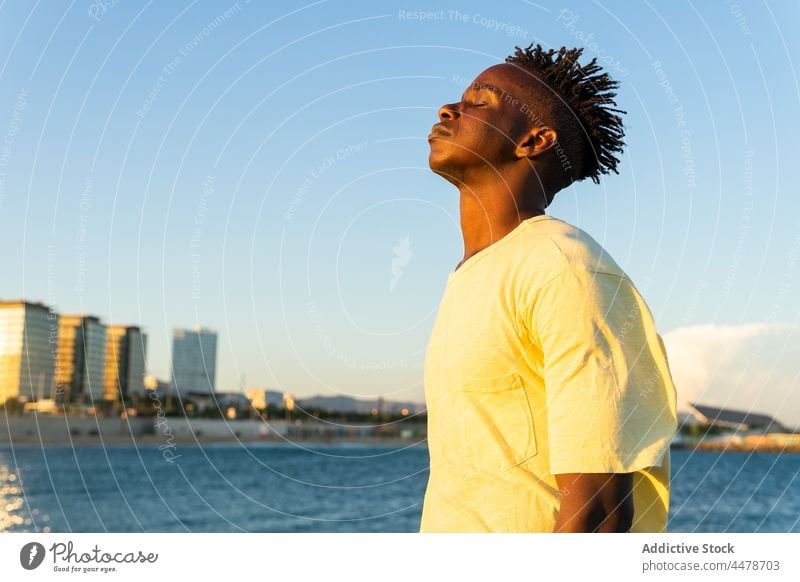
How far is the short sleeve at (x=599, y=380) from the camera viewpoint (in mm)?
2520

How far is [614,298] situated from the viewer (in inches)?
103

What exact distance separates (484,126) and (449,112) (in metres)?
0.15

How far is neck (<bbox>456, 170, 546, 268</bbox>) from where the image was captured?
3.06 metres

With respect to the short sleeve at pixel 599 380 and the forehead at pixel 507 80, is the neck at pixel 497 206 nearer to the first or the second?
the forehead at pixel 507 80

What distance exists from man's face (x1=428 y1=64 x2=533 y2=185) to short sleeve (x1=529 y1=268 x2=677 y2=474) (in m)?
0.66

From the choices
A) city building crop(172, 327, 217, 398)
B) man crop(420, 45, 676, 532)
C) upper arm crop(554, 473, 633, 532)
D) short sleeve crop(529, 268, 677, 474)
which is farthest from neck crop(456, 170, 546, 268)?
city building crop(172, 327, 217, 398)

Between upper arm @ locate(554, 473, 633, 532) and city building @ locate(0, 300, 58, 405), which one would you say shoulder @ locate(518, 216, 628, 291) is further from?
city building @ locate(0, 300, 58, 405)

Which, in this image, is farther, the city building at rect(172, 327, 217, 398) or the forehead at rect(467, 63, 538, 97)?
the city building at rect(172, 327, 217, 398)
